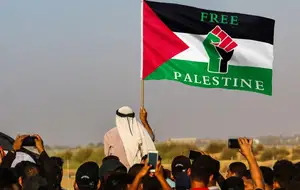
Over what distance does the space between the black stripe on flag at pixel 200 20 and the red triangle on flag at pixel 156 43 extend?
0.13 m

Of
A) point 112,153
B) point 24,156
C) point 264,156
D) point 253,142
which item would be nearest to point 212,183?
point 253,142

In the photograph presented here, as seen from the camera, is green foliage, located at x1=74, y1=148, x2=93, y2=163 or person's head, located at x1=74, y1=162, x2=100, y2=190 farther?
green foliage, located at x1=74, y1=148, x2=93, y2=163

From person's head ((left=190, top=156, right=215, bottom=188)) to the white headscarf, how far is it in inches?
171

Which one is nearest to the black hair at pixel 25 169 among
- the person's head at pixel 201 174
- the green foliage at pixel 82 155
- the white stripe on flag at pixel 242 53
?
the person's head at pixel 201 174

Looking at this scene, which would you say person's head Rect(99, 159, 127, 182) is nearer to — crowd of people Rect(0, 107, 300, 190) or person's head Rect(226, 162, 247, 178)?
crowd of people Rect(0, 107, 300, 190)

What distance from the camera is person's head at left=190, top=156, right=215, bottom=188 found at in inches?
253

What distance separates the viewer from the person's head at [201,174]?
6.41 meters

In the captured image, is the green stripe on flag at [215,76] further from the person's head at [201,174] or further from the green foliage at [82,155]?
the green foliage at [82,155]

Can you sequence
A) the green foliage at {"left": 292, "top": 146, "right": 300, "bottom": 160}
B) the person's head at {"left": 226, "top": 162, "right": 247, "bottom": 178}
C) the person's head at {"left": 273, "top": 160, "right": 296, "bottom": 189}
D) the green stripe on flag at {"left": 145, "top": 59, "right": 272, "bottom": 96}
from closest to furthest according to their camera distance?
the person's head at {"left": 273, "top": 160, "right": 296, "bottom": 189} → the person's head at {"left": 226, "top": 162, "right": 247, "bottom": 178} → the green stripe on flag at {"left": 145, "top": 59, "right": 272, "bottom": 96} → the green foliage at {"left": 292, "top": 146, "right": 300, "bottom": 160}

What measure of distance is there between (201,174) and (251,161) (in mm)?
866

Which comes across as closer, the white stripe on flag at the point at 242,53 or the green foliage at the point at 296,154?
the white stripe on flag at the point at 242,53

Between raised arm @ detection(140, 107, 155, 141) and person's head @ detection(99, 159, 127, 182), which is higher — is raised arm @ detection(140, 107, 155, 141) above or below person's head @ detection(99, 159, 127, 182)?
above

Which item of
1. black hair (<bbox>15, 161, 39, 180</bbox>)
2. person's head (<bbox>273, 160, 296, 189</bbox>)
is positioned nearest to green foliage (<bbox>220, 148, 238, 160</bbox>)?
person's head (<bbox>273, 160, 296, 189</bbox>)

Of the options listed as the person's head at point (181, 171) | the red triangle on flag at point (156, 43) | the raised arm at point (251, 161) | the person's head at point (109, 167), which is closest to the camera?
the raised arm at point (251, 161)
